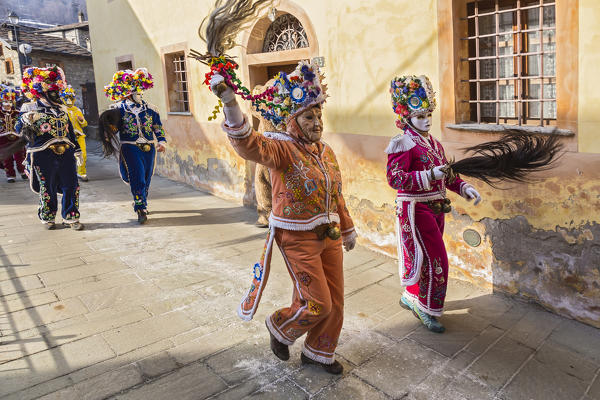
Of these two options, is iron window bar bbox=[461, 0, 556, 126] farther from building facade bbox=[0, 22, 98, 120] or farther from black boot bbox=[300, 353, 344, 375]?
building facade bbox=[0, 22, 98, 120]

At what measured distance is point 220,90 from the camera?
2.57m

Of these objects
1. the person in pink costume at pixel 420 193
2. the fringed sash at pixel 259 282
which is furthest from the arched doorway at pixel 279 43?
the fringed sash at pixel 259 282

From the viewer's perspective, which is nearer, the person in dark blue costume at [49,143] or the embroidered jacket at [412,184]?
the embroidered jacket at [412,184]

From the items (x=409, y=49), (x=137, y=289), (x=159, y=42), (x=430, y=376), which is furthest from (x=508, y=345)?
(x=159, y=42)

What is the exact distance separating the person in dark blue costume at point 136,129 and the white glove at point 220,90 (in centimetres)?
478

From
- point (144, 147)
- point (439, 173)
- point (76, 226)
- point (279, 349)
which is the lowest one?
point (279, 349)

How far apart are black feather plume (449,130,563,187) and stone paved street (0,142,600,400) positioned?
1167mm

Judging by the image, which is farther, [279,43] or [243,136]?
[279,43]

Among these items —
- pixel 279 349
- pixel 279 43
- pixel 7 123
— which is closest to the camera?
pixel 279 349

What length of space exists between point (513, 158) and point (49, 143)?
5.69 metres

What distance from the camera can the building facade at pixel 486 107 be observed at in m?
Result: 3.71

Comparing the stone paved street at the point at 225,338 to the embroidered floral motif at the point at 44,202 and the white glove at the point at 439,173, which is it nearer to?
the embroidered floral motif at the point at 44,202

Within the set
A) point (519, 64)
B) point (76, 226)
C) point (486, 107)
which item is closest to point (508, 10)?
point (519, 64)

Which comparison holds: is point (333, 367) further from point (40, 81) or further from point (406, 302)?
point (40, 81)
